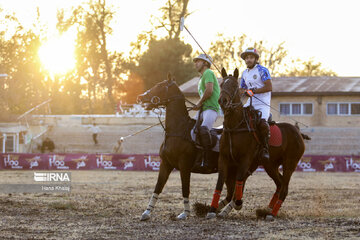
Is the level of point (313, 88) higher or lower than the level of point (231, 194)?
higher

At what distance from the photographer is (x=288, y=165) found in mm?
13188

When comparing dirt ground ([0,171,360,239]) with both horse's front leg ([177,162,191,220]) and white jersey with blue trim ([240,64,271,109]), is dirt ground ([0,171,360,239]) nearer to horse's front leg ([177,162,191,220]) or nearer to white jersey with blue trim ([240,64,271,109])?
horse's front leg ([177,162,191,220])

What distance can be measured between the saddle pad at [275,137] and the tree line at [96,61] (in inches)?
1566

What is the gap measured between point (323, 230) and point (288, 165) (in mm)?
3079

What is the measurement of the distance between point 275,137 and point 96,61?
50.0 meters

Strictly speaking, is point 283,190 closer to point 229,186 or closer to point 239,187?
point 229,186

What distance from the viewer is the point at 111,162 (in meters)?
36.1

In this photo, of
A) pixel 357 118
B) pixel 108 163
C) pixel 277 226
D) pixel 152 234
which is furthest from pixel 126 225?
pixel 357 118

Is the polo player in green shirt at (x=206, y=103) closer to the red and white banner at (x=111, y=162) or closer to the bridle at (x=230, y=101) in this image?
the bridle at (x=230, y=101)

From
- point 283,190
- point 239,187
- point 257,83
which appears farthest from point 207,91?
point 283,190

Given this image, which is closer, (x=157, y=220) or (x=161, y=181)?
(x=157, y=220)

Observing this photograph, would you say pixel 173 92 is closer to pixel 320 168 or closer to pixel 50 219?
pixel 50 219

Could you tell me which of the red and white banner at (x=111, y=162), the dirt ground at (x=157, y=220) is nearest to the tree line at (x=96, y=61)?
the red and white banner at (x=111, y=162)

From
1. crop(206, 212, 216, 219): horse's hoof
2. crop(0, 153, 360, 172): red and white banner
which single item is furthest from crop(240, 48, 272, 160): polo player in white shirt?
crop(0, 153, 360, 172): red and white banner
